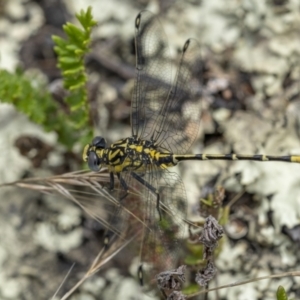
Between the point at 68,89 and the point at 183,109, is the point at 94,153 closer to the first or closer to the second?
the point at 68,89

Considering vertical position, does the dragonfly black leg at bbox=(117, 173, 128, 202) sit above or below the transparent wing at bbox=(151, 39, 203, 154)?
below

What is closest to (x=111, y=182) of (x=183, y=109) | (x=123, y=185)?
(x=123, y=185)

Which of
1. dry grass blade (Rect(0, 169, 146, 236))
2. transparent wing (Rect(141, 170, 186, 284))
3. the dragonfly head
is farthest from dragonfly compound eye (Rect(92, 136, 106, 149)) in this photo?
transparent wing (Rect(141, 170, 186, 284))

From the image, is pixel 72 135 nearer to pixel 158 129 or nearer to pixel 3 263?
pixel 158 129

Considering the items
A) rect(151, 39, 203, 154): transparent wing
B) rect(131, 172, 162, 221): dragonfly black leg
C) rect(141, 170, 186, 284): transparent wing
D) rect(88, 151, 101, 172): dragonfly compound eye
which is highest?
rect(151, 39, 203, 154): transparent wing

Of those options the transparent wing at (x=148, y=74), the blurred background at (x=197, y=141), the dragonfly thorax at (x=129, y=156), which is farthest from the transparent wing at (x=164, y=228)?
the transparent wing at (x=148, y=74)

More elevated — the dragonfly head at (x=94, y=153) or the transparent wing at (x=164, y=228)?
the dragonfly head at (x=94, y=153)

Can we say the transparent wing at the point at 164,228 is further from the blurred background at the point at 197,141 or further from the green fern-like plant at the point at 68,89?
the green fern-like plant at the point at 68,89

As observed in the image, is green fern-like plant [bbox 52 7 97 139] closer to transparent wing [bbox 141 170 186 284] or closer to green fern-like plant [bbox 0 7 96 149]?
green fern-like plant [bbox 0 7 96 149]
